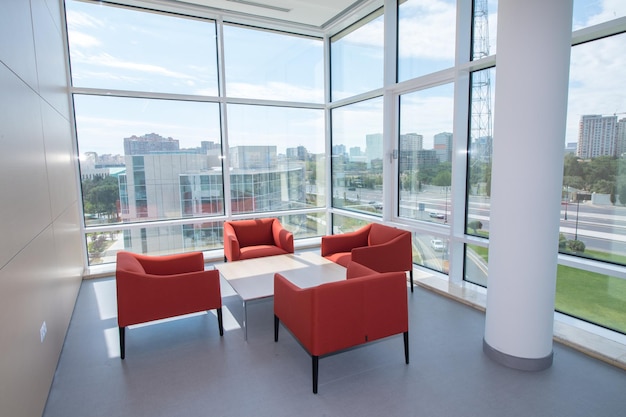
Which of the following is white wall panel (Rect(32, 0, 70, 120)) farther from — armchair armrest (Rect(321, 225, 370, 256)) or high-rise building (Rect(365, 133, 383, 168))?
high-rise building (Rect(365, 133, 383, 168))

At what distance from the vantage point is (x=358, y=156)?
6.89m

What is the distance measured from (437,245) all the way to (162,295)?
12.3 feet

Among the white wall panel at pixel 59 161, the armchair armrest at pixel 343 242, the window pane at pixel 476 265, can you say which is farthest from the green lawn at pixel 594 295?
the white wall panel at pixel 59 161

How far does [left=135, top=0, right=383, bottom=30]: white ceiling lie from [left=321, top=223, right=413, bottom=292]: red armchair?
3.64m

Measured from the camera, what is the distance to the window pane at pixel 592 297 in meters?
3.42

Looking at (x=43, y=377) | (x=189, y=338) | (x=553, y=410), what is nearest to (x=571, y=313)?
(x=553, y=410)

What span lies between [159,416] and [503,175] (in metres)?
3.22

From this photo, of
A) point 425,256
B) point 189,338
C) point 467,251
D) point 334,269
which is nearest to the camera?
point 189,338

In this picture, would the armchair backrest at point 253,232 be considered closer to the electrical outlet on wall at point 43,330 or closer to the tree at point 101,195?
the tree at point 101,195

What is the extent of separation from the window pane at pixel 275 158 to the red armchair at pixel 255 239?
1.09 metres

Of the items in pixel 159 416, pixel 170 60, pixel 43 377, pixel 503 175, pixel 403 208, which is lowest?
pixel 159 416

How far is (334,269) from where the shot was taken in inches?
178

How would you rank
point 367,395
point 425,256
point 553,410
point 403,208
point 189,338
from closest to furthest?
point 553,410 < point 367,395 < point 189,338 < point 425,256 < point 403,208

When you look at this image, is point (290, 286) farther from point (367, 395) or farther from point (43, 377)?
point (43, 377)
